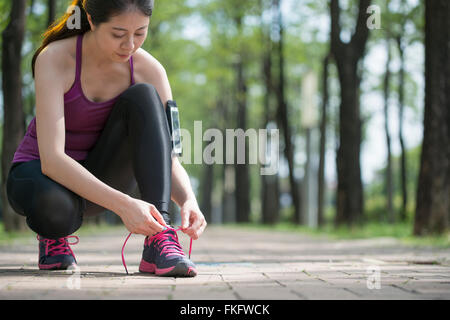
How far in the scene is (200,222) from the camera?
3.54 metres

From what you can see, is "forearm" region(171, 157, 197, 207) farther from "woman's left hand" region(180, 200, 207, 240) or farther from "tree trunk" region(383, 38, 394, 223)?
"tree trunk" region(383, 38, 394, 223)

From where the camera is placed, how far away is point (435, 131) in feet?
33.0

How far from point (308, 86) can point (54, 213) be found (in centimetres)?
1779

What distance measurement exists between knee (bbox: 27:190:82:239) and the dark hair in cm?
79

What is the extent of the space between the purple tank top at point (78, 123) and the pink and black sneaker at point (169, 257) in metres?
0.75

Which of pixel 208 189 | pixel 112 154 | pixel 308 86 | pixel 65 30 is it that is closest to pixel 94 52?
pixel 65 30

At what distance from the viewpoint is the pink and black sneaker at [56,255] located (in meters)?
3.96

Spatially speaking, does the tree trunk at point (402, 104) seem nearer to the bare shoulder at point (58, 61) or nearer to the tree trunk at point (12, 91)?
the tree trunk at point (12, 91)

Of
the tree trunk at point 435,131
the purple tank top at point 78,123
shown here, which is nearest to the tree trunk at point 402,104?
the tree trunk at point 435,131

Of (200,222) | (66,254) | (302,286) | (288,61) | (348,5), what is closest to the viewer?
(302,286)

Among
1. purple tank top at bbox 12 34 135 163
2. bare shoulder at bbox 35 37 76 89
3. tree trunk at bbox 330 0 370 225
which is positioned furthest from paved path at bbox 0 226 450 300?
tree trunk at bbox 330 0 370 225
